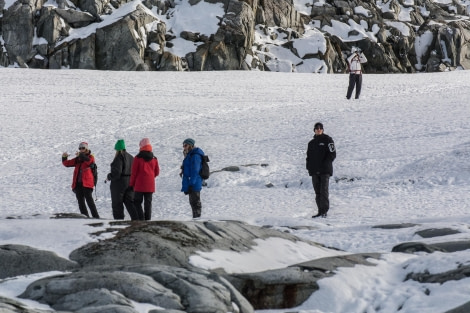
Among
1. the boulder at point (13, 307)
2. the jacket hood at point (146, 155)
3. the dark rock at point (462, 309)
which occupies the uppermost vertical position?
the jacket hood at point (146, 155)

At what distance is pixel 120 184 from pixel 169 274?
5106 mm

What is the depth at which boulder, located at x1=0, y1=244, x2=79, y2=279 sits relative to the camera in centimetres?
571

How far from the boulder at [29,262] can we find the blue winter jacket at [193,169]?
420cm

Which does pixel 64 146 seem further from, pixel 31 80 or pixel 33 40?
pixel 33 40

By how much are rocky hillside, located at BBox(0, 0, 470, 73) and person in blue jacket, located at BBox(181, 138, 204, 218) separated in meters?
43.4

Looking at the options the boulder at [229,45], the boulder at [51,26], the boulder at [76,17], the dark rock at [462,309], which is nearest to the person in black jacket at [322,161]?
the dark rock at [462,309]

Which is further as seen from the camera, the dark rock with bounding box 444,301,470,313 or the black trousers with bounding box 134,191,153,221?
the black trousers with bounding box 134,191,153,221

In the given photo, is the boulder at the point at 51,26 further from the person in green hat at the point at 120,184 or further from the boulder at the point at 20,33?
the person in green hat at the point at 120,184

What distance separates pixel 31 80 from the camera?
30078 mm

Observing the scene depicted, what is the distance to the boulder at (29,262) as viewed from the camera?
5707 mm

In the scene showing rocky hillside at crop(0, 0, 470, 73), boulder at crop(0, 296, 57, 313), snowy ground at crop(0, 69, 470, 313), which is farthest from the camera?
rocky hillside at crop(0, 0, 470, 73)

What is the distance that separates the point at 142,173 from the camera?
31.2 feet

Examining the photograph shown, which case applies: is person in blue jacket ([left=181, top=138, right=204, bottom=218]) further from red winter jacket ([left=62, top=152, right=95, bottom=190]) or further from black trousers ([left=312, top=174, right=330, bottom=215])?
black trousers ([left=312, top=174, right=330, bottom=215])

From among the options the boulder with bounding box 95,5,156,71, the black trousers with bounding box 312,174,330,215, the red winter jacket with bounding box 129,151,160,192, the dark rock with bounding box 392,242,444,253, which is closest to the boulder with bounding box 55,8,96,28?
the boulder with bounding box 95,5,156,71
